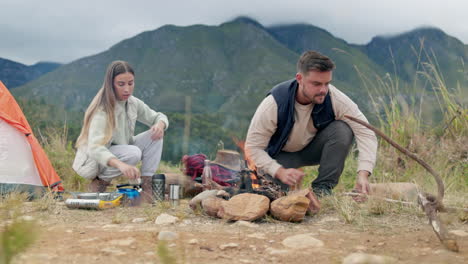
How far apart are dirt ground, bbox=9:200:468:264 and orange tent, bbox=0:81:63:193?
108cm

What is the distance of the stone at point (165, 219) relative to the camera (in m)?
2.92

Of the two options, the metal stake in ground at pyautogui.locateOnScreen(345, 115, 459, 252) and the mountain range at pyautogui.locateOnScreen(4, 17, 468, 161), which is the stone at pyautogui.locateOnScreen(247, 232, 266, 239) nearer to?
the metal stake in ground at pyautogui.locateOnScreen(345, 115, 459, 252)

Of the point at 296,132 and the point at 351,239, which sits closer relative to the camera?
the point at 351,239

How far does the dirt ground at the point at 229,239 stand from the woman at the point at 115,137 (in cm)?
77

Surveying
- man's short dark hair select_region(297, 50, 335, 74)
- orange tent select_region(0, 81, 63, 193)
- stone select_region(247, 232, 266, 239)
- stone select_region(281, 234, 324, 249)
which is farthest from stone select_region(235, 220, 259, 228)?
orange tent select_region(0, 81, 63, 193)

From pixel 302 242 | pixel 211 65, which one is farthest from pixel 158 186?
pixel 211 65

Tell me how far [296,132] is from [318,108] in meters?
0.27

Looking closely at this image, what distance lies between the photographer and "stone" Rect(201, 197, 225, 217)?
3043mm

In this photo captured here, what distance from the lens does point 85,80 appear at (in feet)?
210

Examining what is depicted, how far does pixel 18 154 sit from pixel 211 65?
71.9 metres

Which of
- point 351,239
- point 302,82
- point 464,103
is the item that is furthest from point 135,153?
point 464,103

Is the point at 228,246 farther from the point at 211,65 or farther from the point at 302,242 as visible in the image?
the point at 211,65

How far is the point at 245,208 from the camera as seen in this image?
115 inches

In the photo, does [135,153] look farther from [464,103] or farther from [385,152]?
[464,103]
